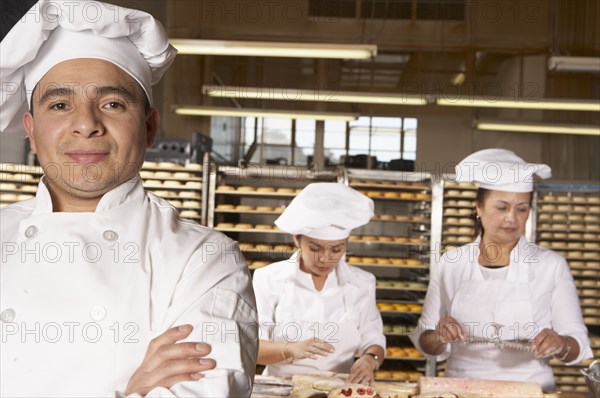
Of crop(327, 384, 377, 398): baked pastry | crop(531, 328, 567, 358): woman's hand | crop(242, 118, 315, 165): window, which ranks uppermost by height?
crop(242, 118, 315, 165): window

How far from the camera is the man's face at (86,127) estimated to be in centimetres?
129

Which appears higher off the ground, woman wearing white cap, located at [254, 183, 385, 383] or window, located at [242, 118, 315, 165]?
window, located at [242, 118, 315, 165]

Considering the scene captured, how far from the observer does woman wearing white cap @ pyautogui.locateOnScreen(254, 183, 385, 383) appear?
3207mm

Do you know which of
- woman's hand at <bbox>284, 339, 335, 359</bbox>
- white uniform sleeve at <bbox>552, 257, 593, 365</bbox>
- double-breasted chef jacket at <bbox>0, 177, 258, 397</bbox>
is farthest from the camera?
white uniform sleeve at <bbox>552, 257, 593, 365</bbox>

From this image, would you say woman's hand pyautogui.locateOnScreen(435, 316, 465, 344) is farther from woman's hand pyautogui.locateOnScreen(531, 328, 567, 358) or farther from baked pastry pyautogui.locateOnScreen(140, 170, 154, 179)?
baked pastry pyautogui.locateOnScreen(140, 170, 154, 179)

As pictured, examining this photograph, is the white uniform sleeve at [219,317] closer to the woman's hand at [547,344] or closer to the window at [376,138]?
the woman's hand at [547,344]

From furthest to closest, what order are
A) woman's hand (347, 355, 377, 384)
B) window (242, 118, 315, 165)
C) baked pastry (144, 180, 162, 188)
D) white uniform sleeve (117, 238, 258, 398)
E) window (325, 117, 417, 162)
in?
window (242, 118, 315, 165)
window (325, 117, 417, 162)
baked pastry (144, 180, 162, 188)
woman's hand (347, 355, 377, 384)
white uniform sleeve (117, 238, 258, 398)

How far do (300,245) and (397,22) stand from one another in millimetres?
5543

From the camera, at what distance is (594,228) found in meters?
6.23

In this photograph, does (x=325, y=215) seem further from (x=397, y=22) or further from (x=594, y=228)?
(x=397, y=22)

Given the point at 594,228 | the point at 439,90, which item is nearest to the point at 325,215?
the point at 594,228

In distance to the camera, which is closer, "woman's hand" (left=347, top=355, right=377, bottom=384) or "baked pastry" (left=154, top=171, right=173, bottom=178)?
"woman's hand" (left=347, top=355, right=377, bottom=384)

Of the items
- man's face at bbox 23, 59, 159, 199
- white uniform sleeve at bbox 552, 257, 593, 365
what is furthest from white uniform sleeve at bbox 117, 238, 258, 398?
white uniform sleeve at bbox 552, 257, 593, 365

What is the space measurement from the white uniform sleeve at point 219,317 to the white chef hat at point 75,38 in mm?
417
